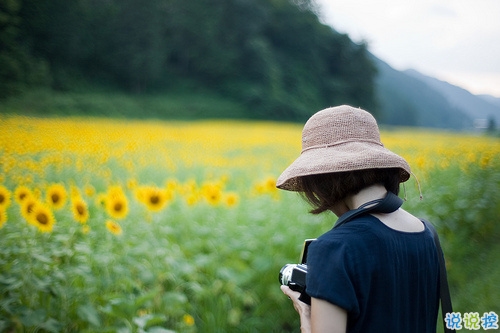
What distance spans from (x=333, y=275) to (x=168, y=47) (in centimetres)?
214

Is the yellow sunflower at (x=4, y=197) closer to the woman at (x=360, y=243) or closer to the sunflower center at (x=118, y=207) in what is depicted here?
the sunflower center at (x=118, y=207)

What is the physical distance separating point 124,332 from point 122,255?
50 cm

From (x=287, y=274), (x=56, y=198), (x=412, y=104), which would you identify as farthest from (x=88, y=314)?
(x=412, y=104)

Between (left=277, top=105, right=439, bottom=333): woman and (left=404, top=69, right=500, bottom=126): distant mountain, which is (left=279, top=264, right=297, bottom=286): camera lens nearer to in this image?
(left=277, top=105, right=439, bottom=333): woman

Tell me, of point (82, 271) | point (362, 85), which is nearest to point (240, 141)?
point (362, 85)

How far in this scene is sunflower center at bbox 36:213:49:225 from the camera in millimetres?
1602

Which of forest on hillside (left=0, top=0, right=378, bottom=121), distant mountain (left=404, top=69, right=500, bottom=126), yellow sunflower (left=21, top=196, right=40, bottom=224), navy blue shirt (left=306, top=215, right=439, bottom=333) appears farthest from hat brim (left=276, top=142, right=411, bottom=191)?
distant mountain (left=404, top=69, right=500, bottom=126)

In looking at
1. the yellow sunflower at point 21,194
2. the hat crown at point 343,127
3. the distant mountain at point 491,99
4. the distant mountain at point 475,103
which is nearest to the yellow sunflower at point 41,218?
the yellow sunflower at point 21,194

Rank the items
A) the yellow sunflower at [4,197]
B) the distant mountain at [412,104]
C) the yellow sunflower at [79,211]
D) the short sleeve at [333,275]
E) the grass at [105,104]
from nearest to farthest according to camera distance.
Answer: the short sleeve at [333,275], the yellow sunflower at [4,197], the yellow sunflower at [79,211], the grass at [105,104], the distant mountain at [412,104]

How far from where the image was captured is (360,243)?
840 mm

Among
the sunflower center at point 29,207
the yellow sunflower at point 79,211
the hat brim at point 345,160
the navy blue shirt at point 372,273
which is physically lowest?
the yellow sunflower at point 79,211

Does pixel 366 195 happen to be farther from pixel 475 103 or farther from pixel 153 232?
pixel 475 103

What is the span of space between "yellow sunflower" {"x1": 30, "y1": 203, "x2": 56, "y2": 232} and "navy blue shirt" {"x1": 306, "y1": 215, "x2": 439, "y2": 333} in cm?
115

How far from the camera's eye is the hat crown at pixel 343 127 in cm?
99
